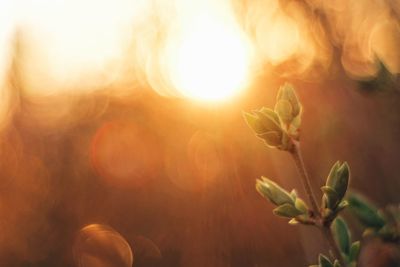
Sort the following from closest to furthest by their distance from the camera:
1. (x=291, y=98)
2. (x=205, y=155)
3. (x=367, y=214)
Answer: (x=291, y=98) < (x=367, y=214) < (x=205, y=155)

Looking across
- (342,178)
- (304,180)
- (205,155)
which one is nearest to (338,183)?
(342,178)

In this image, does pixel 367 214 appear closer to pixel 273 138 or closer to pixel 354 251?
pixel 354 251

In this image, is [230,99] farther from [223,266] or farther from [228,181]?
[223,266]

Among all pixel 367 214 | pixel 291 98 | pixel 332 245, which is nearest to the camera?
pixel 332 245

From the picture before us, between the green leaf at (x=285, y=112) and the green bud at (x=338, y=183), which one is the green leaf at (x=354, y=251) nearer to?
the green bud at (x=338, y=183)

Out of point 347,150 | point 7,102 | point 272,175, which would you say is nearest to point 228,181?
point 272,175

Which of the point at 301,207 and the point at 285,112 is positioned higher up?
the point at 285,112
